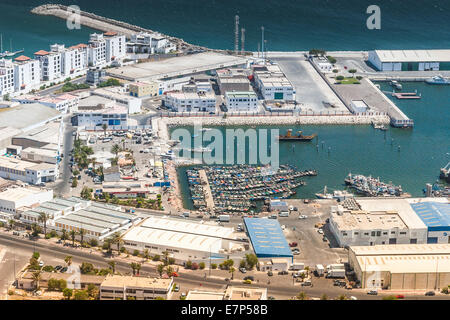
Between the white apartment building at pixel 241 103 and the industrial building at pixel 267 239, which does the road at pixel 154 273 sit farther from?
the white apartment building at pixel 241 103

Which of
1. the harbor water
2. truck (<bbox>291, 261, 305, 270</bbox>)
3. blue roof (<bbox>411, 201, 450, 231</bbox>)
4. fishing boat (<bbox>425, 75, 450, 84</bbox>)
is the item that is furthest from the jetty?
truck (<bbox>291, 261, 305, 270</bbox>)

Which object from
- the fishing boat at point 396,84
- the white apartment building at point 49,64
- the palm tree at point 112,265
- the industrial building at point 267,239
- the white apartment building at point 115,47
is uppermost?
the white apartment building at point 115,47

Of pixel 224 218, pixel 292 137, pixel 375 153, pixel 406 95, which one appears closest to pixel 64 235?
pixel 224 218

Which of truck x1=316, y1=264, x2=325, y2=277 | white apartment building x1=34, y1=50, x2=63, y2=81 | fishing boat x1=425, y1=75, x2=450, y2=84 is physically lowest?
truck x1=316, y1=264, x2=325, y2=277

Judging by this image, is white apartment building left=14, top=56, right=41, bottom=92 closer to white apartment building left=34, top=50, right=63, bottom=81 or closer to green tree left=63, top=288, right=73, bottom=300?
white apartment building left=34, top=50, right=63, bottom=81

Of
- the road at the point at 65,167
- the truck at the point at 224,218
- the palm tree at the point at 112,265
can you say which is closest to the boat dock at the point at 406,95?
the road at the point at 65,167
